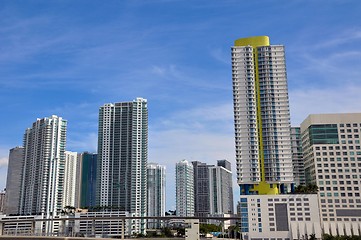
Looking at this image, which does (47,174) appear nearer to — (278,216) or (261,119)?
(261,119)

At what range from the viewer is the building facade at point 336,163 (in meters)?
126

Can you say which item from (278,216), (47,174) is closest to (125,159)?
(47,174)

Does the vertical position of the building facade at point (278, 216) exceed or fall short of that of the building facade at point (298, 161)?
it falls short

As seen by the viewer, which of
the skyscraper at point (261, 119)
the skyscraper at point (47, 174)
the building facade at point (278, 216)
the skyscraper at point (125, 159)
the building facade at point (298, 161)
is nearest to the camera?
the building facade at point (278, 216)

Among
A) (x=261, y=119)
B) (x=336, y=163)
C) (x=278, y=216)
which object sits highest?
(x=261, y=119)

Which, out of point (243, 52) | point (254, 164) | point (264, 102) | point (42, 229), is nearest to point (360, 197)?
point (254, 164)

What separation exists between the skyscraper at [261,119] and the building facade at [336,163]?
438 inches

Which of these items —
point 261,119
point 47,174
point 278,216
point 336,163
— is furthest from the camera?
point 47,174

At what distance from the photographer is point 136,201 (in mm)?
196125

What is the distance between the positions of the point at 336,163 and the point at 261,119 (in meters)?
29.7

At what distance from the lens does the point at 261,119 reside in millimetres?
131875

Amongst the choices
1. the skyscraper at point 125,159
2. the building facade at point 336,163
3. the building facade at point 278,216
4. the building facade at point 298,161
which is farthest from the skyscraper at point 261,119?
the skyscraper at point 125,159

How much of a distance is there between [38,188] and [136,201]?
51727 mm

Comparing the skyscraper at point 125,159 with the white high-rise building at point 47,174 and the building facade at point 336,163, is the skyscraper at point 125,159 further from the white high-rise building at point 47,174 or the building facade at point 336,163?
the building facade at point 336,163
